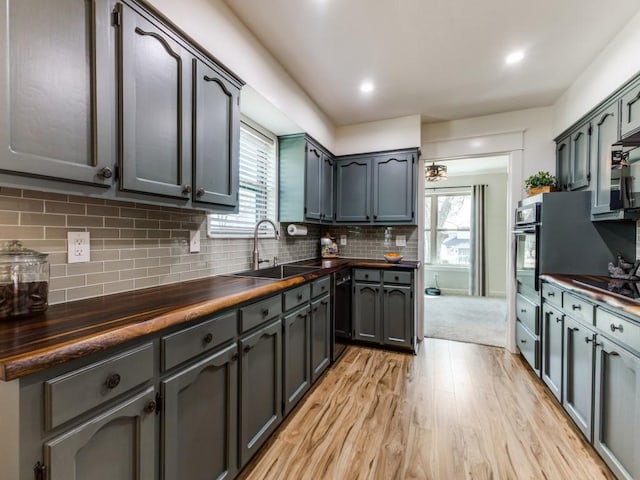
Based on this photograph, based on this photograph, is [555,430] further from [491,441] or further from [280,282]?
[280,282]

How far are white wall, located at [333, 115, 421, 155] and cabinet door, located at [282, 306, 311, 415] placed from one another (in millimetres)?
2262

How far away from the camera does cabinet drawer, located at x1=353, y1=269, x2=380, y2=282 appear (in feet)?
10.4

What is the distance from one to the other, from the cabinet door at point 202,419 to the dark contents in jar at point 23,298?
0.54 m

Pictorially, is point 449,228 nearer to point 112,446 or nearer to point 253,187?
point 253,187

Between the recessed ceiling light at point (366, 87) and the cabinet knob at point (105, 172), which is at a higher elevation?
the recessed ceiling light at point (366, 87)

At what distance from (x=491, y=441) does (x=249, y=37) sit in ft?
9.95

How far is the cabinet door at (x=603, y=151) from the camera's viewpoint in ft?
6.87

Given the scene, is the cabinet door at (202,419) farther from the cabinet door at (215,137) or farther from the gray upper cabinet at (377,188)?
the gray upper cabinet at (377,188)

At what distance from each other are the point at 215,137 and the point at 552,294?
8.62 feet

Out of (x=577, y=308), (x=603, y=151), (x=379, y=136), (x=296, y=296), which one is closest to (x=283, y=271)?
(x=296, y=296)

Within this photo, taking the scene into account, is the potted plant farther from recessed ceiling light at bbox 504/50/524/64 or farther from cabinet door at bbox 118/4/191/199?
cabinet door at bbox 118/4/191/199

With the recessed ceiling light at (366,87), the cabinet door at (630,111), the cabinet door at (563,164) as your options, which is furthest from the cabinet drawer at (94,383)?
the cabinet door at (563,164)

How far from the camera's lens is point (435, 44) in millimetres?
2129

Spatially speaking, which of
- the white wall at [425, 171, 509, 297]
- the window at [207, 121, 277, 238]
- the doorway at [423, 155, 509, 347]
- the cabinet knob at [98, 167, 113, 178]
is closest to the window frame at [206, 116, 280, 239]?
the window at [207, 121, 277, 238]
